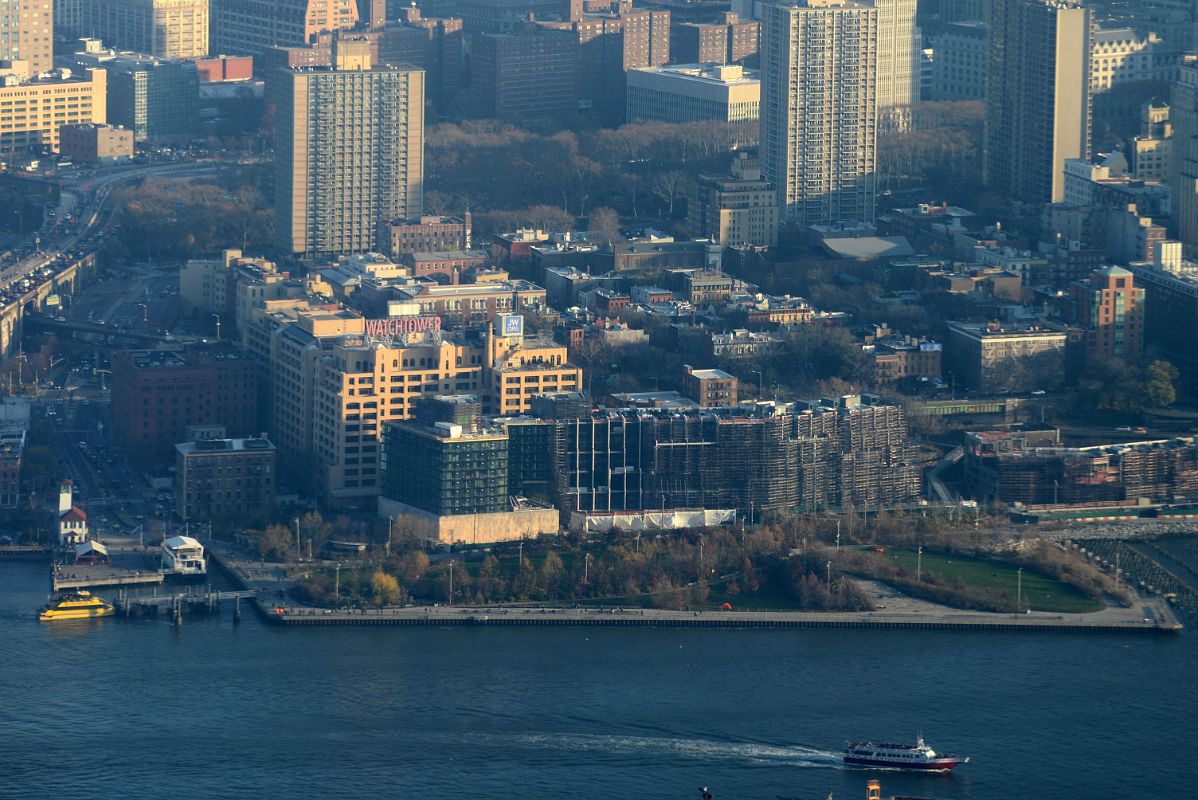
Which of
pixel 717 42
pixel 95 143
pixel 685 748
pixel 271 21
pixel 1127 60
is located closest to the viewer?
pixel 685 748

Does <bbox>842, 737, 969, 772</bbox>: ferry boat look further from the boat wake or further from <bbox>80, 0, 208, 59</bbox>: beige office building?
<bbox>80, 0, 208, 59</bbox>: beige office building

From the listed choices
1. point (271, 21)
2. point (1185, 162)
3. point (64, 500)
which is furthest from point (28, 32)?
point (64, 500)

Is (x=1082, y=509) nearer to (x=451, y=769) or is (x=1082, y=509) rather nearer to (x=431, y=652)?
(x=431, y=652)

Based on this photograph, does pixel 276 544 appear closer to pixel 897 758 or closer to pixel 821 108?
pixel 897 758

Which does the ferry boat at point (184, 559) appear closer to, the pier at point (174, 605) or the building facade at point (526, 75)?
the pier at point (174, 605)

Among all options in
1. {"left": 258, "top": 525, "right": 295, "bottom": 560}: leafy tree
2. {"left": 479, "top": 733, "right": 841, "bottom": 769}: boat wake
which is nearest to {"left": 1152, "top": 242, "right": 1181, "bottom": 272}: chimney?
{"left": 258, "top": 525, "right": 295, "bottom": 560}: leafy tree

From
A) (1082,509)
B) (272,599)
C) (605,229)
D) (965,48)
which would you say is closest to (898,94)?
(965,48)
